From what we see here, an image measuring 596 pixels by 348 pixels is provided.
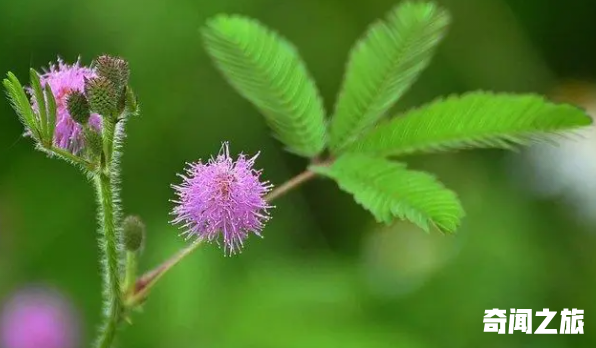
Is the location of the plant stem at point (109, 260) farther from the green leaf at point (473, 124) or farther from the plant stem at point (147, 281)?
the green leaf at point (473, 124)

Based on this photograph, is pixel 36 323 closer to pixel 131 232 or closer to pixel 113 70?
pixel 131 232

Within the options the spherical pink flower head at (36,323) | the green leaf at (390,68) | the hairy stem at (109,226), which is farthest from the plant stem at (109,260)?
the spherical pink flower head at (36,323)

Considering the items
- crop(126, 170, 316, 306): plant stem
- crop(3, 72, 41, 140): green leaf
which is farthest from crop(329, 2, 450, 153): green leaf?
crop(3, 72, 41, 140): green leaf

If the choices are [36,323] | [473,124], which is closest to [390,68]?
[473,124]

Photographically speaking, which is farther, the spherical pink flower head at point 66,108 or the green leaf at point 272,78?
the green leaf at point 272,78

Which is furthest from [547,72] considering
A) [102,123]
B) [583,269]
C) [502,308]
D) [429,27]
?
[102,123]

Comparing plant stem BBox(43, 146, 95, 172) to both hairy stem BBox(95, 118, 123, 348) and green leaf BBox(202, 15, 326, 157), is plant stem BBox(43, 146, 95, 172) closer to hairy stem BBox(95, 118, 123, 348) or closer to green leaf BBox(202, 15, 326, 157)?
hairy stem BBox(95, 118, 123, 348)
